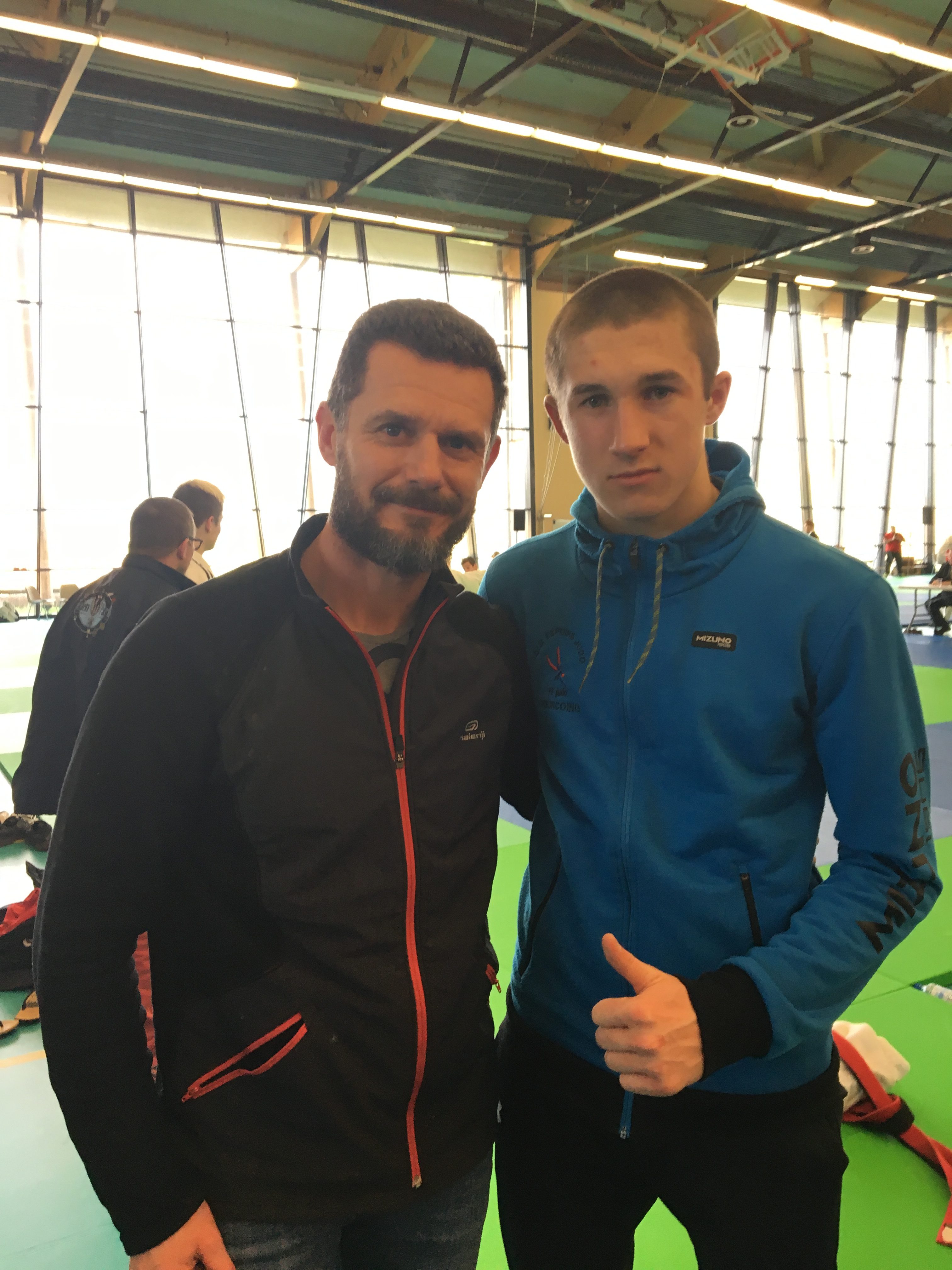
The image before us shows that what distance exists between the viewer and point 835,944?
1.45 meters

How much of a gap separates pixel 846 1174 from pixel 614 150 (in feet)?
Result: 42.2

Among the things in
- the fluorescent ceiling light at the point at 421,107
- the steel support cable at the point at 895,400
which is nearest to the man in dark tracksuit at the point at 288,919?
the fluorescent ceiling light at the point at 421,107

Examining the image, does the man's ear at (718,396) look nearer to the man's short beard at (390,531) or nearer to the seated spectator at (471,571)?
the man's short beard at (390,531)

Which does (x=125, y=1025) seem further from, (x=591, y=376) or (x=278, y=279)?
(x=278, y=279)

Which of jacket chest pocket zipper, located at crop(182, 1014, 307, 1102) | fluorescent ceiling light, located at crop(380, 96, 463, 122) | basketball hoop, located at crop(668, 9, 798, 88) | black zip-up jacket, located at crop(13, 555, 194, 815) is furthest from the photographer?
fluorescent ceiling light, located at crop(380, 96, 463, 122)

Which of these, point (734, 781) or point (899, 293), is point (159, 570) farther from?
point (899, 293)

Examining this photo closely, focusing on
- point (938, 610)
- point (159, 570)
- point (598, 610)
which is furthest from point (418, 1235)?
point (938, 610)

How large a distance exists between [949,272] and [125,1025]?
87.7ft

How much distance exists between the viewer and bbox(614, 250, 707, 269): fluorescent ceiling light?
18906 millimetres

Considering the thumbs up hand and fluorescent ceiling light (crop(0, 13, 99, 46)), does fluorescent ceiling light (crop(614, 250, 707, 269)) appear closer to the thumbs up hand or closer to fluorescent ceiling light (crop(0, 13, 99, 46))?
fluorescent ceiling light (crop(0, 13, 99, 46))

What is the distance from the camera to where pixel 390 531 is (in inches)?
63.9

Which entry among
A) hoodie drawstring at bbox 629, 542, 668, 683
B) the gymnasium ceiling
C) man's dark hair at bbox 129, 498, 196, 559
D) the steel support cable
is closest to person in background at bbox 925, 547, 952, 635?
the gymnasium ceiling

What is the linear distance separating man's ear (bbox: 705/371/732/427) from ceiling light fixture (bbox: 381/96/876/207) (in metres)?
10.8

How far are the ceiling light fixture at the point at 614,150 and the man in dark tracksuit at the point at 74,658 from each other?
878 centimetres
